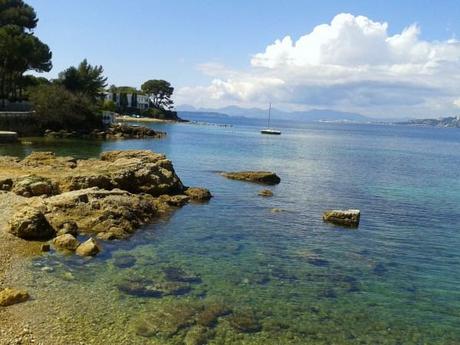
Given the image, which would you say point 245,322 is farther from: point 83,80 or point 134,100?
point 134,100

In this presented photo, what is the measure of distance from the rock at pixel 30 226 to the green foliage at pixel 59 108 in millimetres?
67091

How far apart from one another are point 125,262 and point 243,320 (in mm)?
6891

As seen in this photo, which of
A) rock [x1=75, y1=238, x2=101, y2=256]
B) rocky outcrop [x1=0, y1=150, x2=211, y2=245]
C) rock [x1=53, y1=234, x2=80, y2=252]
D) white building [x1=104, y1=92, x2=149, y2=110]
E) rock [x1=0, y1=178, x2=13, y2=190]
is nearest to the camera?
rock [x1=75, y1=238, x2=101, y2=256]

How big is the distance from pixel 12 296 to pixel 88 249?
5374 mm

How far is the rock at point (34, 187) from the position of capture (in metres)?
29.4

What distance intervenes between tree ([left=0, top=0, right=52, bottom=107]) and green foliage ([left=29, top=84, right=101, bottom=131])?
532 cm

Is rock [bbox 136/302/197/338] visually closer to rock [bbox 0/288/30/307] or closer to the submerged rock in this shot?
rock [bbox 0/288/30/307]

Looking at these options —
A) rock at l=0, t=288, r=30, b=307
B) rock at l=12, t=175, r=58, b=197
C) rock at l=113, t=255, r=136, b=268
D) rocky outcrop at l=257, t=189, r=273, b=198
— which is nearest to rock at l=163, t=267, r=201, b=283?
rock at l=113, t=255, r=136, b=268

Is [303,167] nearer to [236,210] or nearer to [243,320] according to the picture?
[236,210]

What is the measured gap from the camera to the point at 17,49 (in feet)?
257

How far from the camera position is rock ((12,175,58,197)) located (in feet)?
96.6

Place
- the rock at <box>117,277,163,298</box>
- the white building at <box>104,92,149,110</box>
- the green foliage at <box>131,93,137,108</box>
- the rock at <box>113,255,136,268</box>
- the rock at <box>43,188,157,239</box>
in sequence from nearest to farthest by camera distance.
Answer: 1. the rock at <box>117,277,163,298</box>
2. the rock at <box>113,255,136,268</box>
3. the rock at <box>43,188,157,239</box>
4. the white building at <box>104,92,149,110</box>
5. the green foliage at <box>131,93,137,108</box>

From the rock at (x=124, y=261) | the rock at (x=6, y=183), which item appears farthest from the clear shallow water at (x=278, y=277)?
the rock at (x=6, y=183)

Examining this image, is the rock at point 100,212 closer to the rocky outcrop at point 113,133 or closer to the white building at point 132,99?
the rocky outcrop at point 113,133
